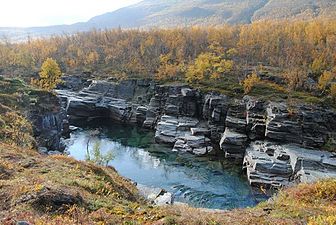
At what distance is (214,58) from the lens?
11694 cm

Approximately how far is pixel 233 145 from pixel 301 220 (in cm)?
5539

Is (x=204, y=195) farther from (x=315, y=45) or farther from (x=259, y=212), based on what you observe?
(x=315, y=45)

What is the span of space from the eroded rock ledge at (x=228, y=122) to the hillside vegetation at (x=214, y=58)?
726cm

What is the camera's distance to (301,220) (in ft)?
65.1

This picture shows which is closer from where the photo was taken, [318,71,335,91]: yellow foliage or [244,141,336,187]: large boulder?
[244,141,336,187]: large boulder

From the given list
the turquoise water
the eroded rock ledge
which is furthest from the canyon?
the turquoise water

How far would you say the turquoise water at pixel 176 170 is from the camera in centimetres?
5331

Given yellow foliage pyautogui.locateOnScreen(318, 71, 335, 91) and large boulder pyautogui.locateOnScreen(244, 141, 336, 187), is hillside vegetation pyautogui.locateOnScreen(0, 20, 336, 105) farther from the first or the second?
large boulder pyautogui.locateOnScreen(244, 141, 336, 187)

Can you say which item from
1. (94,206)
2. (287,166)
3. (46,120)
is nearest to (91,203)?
(94,206)

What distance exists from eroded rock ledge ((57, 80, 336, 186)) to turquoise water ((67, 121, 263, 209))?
138 inches

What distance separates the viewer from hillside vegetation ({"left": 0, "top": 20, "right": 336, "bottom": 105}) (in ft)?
318

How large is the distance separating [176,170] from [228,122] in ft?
75.7

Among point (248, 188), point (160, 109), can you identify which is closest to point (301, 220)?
point (248, 188)

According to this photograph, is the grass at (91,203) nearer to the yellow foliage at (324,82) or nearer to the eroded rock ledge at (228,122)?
the eroded rock ledge at (228,122)
